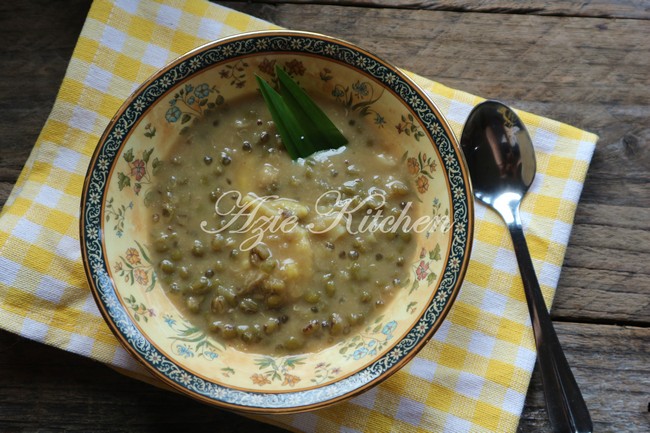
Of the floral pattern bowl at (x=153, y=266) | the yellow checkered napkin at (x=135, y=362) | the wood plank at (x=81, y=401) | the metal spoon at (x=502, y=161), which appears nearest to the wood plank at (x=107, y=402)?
the wood plank at (x=81, y=401)

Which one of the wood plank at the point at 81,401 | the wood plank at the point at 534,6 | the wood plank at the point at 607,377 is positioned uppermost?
the wood plank at the point at 534,6

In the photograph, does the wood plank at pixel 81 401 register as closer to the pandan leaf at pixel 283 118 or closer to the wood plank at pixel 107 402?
the wood plank at pixel 107 402

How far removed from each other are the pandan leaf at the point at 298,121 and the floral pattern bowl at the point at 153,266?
2.6 inches

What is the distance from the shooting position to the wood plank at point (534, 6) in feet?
9.21

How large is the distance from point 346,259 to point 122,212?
857 millimetres

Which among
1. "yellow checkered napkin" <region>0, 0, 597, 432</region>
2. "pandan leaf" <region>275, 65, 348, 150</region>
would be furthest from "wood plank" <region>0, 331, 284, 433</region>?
"pandan leaf" <region>275, 65, 348, 150</region>

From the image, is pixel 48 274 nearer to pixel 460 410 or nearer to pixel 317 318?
pixel 317 318

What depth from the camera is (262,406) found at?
2.13 meters

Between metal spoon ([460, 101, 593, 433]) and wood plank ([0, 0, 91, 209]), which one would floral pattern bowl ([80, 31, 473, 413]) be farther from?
wood plank ([0, 0, 91, 209])

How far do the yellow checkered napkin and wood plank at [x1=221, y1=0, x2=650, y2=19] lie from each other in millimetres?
404

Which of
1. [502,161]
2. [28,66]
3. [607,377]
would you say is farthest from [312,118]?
[607,377]

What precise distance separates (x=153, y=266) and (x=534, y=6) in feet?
6.59

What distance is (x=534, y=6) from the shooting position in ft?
9.27

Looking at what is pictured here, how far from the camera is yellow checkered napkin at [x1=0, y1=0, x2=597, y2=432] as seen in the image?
244 centimetres
